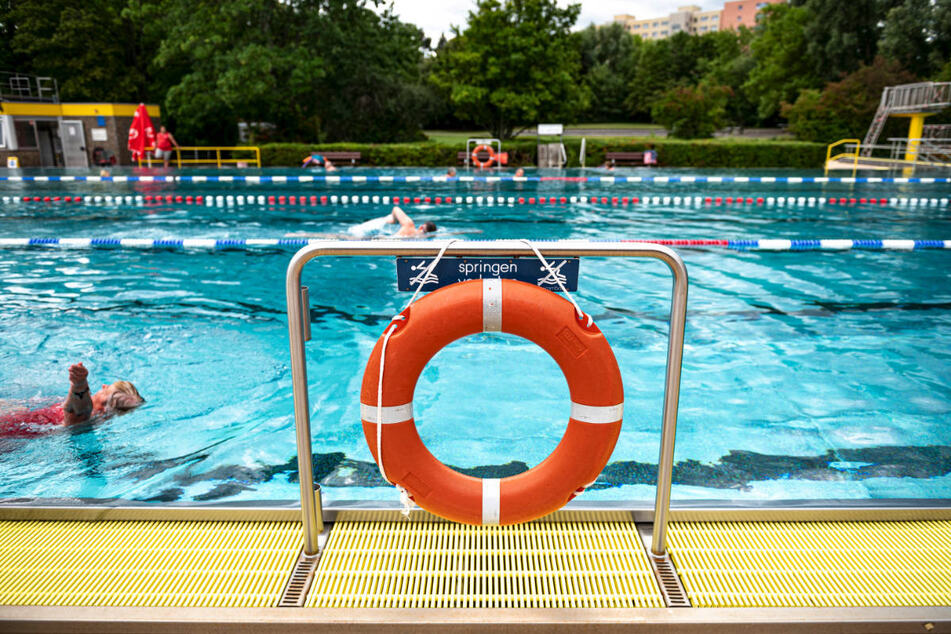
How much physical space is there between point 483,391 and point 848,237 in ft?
26.4

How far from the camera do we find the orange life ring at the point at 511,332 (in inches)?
68.5

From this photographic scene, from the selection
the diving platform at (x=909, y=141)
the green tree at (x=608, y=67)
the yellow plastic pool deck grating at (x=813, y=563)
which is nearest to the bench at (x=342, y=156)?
the diving platform at (x=909, y=141)

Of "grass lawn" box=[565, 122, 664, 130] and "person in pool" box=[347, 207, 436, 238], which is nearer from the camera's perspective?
"person in pool" box=[347, 207, 436, 238]

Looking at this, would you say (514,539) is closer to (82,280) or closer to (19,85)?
(82,280)

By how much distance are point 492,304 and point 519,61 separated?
27.7 m

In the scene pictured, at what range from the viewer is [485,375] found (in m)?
4.74

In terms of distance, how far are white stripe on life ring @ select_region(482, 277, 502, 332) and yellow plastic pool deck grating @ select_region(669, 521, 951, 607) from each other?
1.02 metres

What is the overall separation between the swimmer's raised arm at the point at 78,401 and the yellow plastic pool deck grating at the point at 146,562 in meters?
1.52

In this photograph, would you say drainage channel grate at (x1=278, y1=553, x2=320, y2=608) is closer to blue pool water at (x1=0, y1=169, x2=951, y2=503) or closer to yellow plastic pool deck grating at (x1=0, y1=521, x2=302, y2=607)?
yellow plastic pool deck grating at (x1=0, y1=521, x2=302, y2=607)

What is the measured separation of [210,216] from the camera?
37.7ft

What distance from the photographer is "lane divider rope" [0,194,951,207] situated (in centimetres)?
1290

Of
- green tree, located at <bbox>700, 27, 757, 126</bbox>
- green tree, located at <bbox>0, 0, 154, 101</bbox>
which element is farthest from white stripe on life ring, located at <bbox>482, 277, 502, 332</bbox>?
green tree, located at <bbox>700, 27, 757, 126</bbox>

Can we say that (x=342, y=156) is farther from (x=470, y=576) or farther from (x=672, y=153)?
(x=470, y=576)

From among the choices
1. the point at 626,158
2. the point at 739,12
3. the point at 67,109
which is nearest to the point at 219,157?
the point at 67,109
